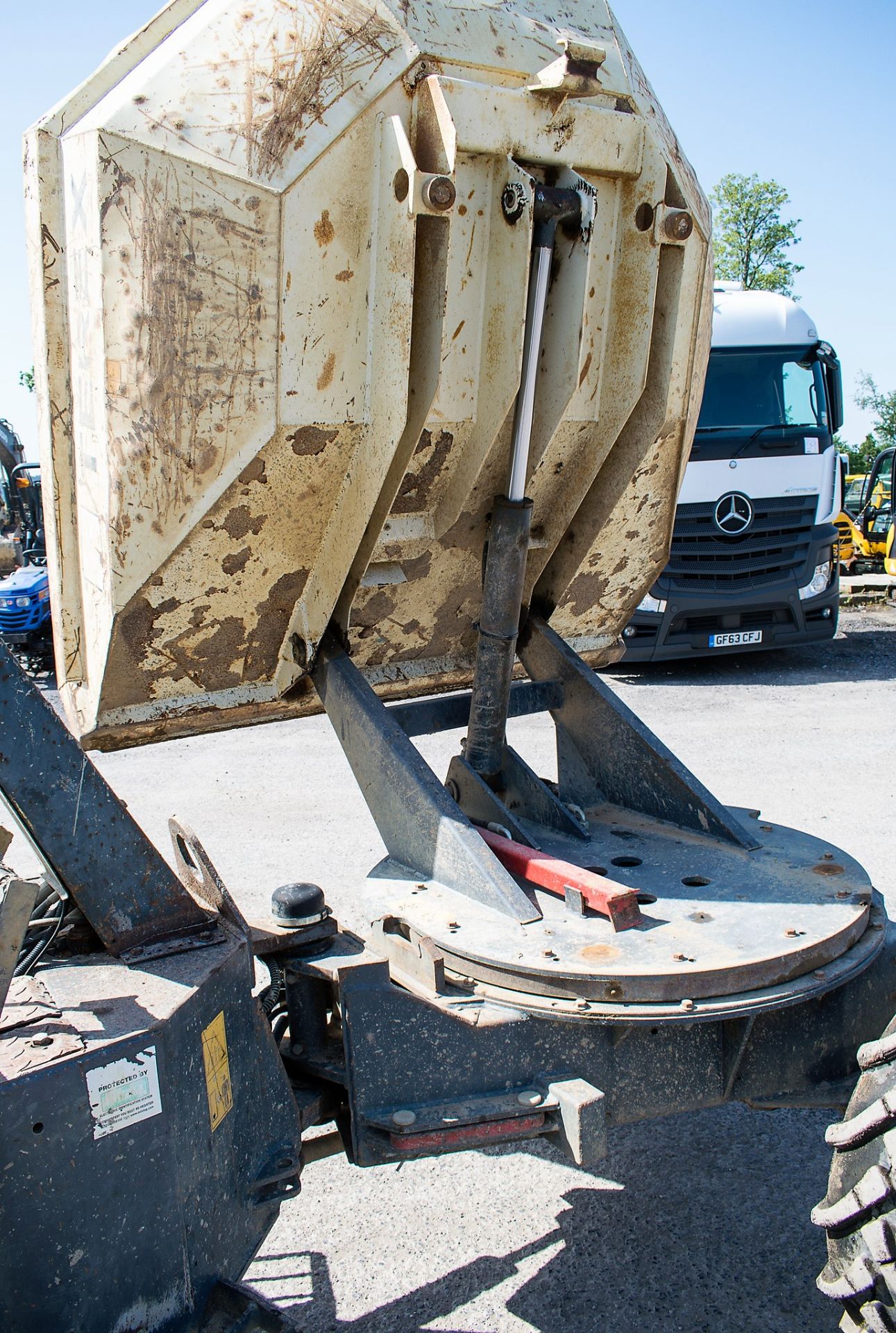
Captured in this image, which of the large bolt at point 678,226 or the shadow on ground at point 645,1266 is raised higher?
the large bolt at point 678,226

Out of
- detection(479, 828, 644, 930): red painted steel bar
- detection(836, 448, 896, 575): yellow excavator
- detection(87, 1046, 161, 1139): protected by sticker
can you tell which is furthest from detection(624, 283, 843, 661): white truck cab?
detection(87, 1046, 161, 1139): protected by sticker

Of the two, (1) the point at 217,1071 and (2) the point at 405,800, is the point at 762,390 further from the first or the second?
(1) the point at 217,1071

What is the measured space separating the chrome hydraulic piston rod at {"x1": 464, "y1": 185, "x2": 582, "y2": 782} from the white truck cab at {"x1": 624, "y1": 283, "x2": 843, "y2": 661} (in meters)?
6.39

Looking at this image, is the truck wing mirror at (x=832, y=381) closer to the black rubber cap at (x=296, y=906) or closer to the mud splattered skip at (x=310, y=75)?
the mud splattered skip at (x=310, y=75)

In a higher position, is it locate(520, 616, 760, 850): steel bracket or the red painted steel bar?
locate(520, 616, 760, 850): steel bracket

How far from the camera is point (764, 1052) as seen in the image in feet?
8.11

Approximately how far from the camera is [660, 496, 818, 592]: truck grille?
9.49m

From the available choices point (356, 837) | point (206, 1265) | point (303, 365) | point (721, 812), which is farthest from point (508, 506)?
point (356, 837)

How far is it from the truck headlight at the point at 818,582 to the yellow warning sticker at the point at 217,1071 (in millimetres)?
→ 8489

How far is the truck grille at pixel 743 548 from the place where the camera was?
31.1ft

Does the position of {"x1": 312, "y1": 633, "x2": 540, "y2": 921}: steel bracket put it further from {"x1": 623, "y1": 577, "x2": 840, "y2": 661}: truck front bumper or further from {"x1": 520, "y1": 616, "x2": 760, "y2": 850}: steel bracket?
{"x1": 623, "y1": 577, "x2": 840, "y2": 661}: truck front bumper

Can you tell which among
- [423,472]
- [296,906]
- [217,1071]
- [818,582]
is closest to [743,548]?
[818,582]

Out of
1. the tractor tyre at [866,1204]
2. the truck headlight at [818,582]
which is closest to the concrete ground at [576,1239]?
the tractor tyre at [866,1204]

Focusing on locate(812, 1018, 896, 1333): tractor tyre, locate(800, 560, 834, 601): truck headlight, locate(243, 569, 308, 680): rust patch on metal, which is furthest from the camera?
locate(800, 560, 834, 601): truck headlight
